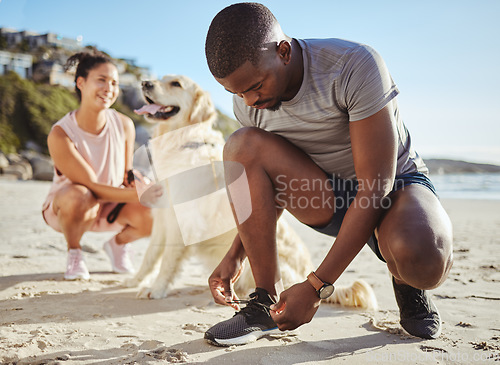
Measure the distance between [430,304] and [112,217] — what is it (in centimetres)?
246

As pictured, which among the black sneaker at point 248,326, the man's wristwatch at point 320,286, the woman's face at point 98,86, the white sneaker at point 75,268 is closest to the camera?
the man's wristwatch at point 320,286

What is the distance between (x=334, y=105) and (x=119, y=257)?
240 cm

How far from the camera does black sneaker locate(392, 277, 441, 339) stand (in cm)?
187

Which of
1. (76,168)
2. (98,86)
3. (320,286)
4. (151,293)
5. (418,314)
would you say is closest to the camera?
(320,286)

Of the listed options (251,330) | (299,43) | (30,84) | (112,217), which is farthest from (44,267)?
(30,84)

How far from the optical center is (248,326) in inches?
72.3

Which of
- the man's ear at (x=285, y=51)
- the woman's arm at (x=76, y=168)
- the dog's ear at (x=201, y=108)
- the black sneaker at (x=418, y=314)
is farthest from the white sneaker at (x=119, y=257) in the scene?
the man's ear at (x=285, y=51)

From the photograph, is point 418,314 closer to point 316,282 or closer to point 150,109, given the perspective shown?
point 316,282

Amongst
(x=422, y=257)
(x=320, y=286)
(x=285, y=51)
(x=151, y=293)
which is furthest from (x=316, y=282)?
(x=151, y=293)

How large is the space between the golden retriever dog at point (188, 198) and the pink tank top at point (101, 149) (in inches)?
11.3

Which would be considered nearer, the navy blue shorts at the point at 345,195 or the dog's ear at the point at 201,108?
the navy blue shorts at the point at 345,195

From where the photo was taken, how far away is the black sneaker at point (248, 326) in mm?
1772

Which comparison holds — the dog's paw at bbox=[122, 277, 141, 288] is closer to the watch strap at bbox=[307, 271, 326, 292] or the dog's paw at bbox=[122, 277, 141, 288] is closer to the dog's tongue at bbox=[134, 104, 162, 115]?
the dog's tongue at bbox=[134, 104, 162, 115]

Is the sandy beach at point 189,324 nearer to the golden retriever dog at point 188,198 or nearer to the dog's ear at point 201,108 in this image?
the golden retriever dog at point 188,198
